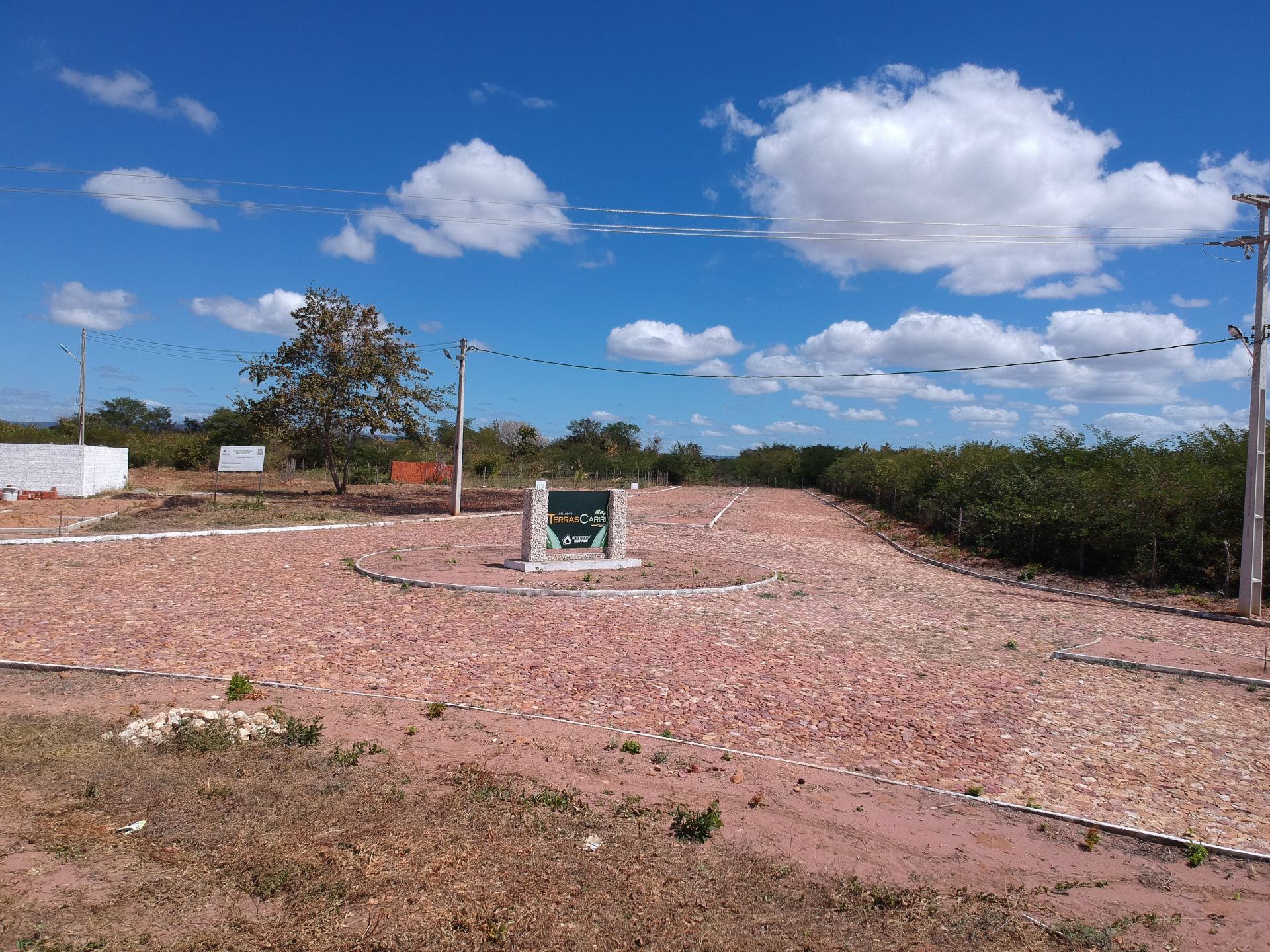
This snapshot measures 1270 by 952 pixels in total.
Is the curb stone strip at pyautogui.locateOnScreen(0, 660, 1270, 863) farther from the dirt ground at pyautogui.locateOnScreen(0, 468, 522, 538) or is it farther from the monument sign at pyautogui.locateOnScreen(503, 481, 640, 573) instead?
the dirt ground at pyautogui.locateOnScreen(0, 468, 522, 538)

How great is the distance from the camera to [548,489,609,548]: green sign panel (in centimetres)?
1438

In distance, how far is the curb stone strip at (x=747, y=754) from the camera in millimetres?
4586

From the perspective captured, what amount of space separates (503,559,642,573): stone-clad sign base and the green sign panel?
323 mm

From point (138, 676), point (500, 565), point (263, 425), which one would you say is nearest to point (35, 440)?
point (263, 425)

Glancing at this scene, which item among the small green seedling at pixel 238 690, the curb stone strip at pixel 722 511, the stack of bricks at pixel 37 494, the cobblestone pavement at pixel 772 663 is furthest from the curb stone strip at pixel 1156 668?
the stack of bricks at pixel 37 494

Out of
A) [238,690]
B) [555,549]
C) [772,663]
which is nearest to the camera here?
[238,690]

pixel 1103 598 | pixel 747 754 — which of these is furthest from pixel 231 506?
pixel 1103 598

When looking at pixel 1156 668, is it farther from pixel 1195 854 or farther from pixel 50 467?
pixel 50 467

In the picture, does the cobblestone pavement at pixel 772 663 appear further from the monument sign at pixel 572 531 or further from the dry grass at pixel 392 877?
the monument sign at pixel 572 531

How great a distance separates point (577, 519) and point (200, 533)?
915cm

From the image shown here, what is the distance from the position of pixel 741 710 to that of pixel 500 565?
27.3ft

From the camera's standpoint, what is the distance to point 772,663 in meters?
8.38

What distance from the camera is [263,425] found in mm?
31234

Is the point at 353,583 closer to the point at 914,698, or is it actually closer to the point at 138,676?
the point at 138,676
